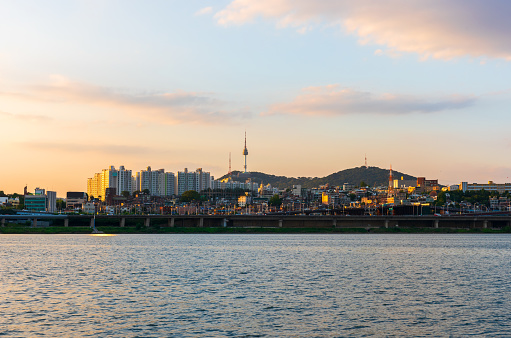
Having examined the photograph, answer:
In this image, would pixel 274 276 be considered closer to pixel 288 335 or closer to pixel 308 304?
pixel 308 304

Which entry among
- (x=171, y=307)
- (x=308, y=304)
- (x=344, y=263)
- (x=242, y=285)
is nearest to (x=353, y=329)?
(x=308, y=304)

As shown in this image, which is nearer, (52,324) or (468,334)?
(468,334)

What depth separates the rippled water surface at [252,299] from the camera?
38.2 m

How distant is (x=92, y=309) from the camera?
147ft

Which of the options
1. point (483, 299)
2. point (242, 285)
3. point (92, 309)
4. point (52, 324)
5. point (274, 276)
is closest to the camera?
point (52, 324)

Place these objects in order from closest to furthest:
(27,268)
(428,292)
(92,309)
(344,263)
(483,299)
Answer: (92,309) → (483,299) → (428,292) → (27,268) → (344,263)

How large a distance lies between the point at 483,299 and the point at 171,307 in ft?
80.6

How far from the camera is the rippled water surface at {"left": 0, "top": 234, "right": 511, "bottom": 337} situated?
38156mm

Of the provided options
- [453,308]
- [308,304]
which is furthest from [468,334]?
[308,304]

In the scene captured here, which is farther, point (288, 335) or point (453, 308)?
point (453, 308)

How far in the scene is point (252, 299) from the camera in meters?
50.2

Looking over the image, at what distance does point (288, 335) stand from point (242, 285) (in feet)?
77.0

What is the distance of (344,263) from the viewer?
3371 inches

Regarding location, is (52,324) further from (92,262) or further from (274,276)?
(92,262)
